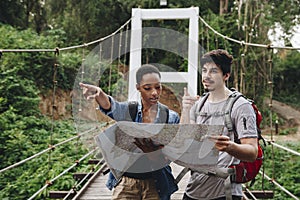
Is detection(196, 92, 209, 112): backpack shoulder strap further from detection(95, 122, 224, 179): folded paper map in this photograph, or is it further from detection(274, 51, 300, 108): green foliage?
detection(274, 51, 300, 108): green foliage

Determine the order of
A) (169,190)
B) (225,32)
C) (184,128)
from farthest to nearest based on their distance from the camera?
1. (225,32)
2. (169,190)
3. (184,128)

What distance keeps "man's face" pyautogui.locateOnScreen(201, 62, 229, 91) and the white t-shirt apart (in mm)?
39

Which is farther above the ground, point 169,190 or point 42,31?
point 42,31

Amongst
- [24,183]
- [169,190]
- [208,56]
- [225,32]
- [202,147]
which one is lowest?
[24,183]

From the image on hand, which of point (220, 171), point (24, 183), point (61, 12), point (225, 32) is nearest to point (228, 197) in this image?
point (220, 171)

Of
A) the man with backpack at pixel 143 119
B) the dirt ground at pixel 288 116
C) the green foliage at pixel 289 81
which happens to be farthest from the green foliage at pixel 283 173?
the green foliage at pixel 289 81

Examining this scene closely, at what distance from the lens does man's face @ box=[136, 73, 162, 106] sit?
94cm

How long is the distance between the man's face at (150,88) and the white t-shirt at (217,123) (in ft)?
0.32

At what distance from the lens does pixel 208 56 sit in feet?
3.04

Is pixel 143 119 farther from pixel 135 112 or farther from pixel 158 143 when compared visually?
pixel 158 143

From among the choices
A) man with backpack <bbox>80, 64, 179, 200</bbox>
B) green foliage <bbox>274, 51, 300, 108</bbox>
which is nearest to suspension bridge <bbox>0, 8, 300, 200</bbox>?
man with backpack <bbox>80, 64, 179, 200</bbox>

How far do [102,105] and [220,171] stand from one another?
1.01 feet

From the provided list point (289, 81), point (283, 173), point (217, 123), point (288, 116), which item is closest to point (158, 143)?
point (217, 123)

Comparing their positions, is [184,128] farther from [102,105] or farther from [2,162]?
[2,162]
